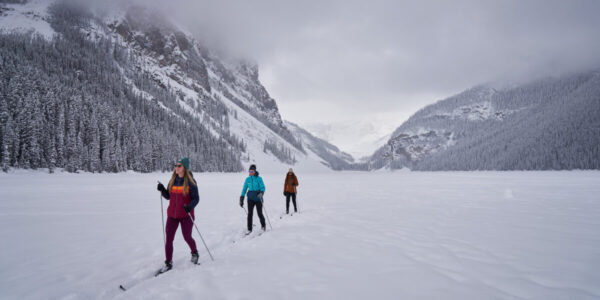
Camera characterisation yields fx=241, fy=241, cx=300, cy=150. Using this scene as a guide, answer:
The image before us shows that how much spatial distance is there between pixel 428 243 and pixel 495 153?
144934mm

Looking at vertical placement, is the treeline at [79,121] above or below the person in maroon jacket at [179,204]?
above

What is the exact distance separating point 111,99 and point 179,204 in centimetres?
9732

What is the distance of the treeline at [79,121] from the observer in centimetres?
4235

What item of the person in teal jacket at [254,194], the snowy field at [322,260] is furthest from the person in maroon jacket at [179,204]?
the person in teal jacket at [254,194]

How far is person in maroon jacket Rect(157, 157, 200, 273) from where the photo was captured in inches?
228

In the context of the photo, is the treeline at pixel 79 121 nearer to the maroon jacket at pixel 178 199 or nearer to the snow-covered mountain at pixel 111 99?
the snow-covered mountain at pixel 111 99

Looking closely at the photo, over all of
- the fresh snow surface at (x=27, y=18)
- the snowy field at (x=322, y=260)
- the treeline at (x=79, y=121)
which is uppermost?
the fresh snow surface at (x=27, y=18)

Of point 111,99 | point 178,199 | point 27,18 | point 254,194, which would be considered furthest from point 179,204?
point 27,18

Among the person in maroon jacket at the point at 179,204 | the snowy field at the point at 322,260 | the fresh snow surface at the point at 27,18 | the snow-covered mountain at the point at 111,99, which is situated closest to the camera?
the snowy field at the point at 322,260

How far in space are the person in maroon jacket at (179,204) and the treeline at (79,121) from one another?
52.0 meters

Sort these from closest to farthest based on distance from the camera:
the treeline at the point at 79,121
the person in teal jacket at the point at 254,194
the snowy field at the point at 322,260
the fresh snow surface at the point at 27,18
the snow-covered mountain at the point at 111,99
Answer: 1. the snowy field at the point at 322,260
2. the person in teal jacket at the point at 254,194
3. the treeline at the point at 79,121
4. the snow-covered mountain at the point at 111,99
5. the fresh snow surface at the point at 27,18

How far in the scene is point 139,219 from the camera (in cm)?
1147

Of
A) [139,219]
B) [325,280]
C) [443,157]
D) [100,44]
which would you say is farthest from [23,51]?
[443,157]

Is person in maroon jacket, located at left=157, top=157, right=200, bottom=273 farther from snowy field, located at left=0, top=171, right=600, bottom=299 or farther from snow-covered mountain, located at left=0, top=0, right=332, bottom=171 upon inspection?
snow-covered mountain, located at left=0, top=0, right=332, bottom=171
